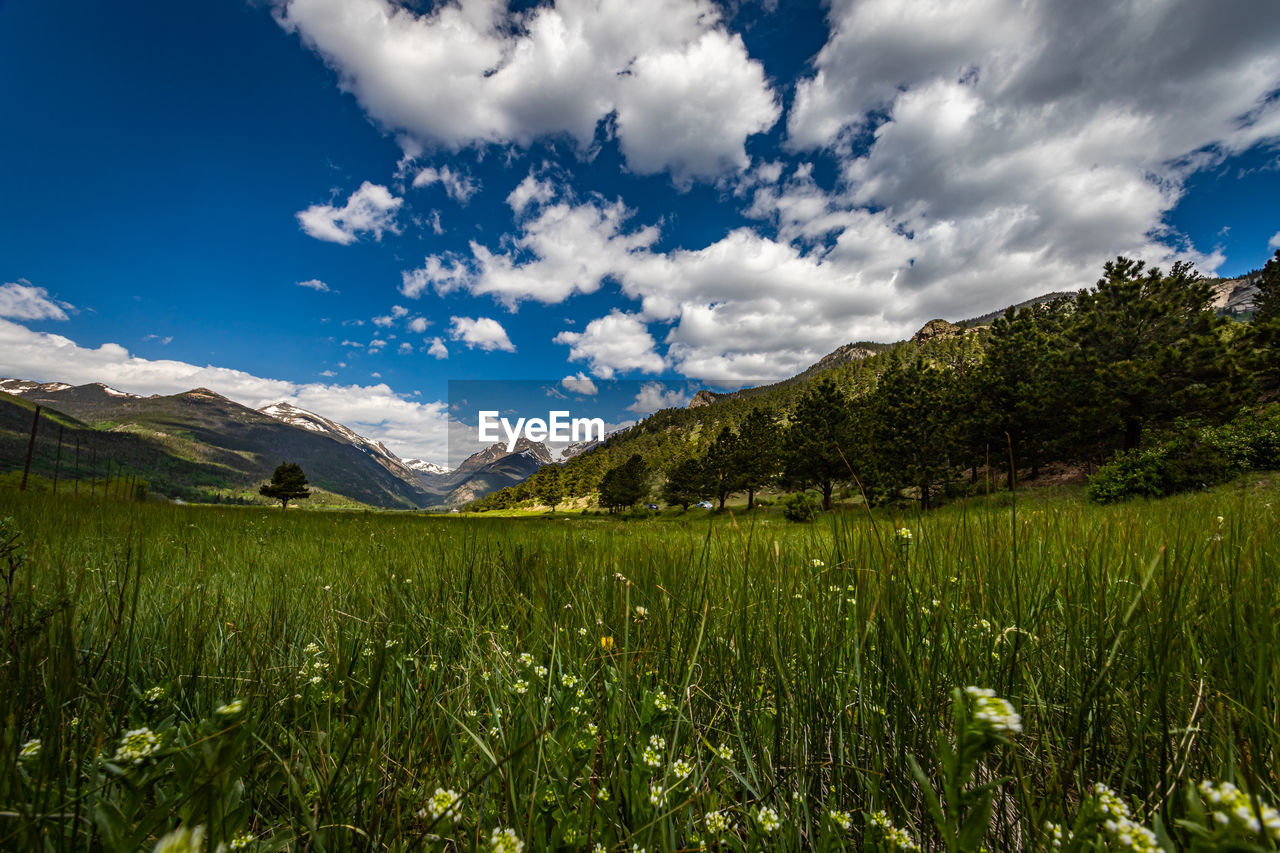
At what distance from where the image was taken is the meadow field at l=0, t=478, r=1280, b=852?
33.9 inches

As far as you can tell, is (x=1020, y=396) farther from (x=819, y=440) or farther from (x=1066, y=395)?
(x=819, y=440)

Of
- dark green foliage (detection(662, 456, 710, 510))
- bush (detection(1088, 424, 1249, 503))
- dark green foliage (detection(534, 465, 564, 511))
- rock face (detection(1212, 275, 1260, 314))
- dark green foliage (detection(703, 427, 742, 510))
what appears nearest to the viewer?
bush (detection(1088, 424, 1249, 503))

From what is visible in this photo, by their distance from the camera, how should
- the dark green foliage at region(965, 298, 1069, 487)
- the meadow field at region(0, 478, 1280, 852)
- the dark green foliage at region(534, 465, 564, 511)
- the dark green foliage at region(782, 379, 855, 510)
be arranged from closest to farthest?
the meadow field at region(0, 478, 1280, 852)
the dark green foliage at region(965, 298, 1069, 487)
the dark green foliage at region(782, 379, 855, 510)
the dark green foliage at region(534, 465, 564, 511)

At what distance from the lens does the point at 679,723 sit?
1.37 meters

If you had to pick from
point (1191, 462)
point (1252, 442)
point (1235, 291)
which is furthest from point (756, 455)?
point (1235, 291)

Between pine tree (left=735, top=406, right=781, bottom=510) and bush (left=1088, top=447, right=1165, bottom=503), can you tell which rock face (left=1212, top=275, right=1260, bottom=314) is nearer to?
pine tree (left=735, top=406, right=781, bottom=510)

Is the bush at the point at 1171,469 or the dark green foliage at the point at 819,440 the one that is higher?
the dark green foliage at the point at 819,440

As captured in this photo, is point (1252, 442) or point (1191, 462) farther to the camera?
point (1252, 442)

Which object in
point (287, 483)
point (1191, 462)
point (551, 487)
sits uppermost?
point (287, 483)

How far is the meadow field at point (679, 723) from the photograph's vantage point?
2.83ft

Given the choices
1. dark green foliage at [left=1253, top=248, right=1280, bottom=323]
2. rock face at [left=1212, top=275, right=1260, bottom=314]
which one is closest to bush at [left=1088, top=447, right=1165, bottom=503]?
dark green foliage at [left=1253, top=248, right=1280, bottom=323]

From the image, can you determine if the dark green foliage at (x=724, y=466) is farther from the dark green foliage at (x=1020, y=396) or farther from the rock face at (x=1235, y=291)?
the rock face at (x=1235, y=291)

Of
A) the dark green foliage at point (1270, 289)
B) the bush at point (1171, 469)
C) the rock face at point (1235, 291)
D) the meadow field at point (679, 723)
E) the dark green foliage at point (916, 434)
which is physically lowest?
the meadow field at point (679, 723)

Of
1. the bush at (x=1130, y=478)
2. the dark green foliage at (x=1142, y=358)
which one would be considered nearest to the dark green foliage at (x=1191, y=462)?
the bush at (x=1130, y=478)
